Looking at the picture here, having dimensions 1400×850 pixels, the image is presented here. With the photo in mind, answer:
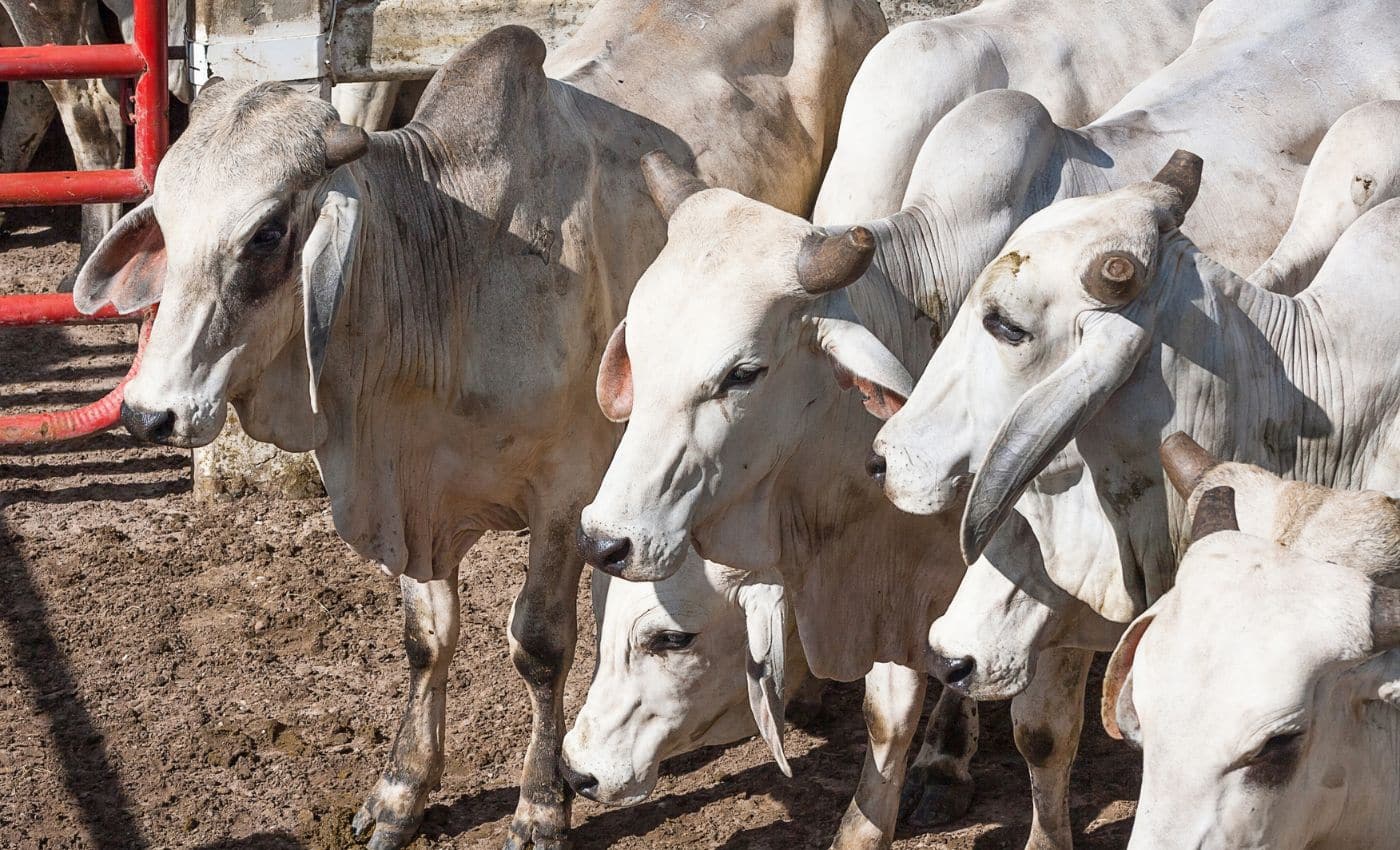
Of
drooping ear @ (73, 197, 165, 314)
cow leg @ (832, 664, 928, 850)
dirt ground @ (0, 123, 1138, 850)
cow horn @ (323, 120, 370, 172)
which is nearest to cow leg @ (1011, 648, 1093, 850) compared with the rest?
cow leg @ (832, 664, 928, 850)

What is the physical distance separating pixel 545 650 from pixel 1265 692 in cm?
250

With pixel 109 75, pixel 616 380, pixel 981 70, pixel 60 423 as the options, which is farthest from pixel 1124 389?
pixel 60 423

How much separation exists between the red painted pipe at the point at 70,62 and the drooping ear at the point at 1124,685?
452cm

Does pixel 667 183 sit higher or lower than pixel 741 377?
higher

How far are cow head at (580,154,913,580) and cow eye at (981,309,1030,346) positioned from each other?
0.92ft

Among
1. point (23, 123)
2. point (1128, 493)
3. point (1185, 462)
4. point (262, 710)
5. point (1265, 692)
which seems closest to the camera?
point (1265, 692)

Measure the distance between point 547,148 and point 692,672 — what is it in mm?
1416

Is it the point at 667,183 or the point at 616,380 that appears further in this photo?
the point at 667,183

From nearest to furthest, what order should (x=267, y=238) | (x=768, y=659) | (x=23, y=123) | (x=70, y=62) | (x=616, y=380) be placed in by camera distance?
(x=616, y=380) < (x=267, y=238) < (x=768, y=659) < (x=70, y=62) < (x=23, y=123)

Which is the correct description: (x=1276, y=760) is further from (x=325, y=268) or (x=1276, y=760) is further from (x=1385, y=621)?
(x=325, y=268)

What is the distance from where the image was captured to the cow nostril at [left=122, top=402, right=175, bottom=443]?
3707mm

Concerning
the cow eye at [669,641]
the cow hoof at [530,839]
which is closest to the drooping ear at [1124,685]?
the cow eye at [669,641]

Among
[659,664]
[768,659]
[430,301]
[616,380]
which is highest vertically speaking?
[616,380]

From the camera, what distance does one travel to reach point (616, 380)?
363cm
